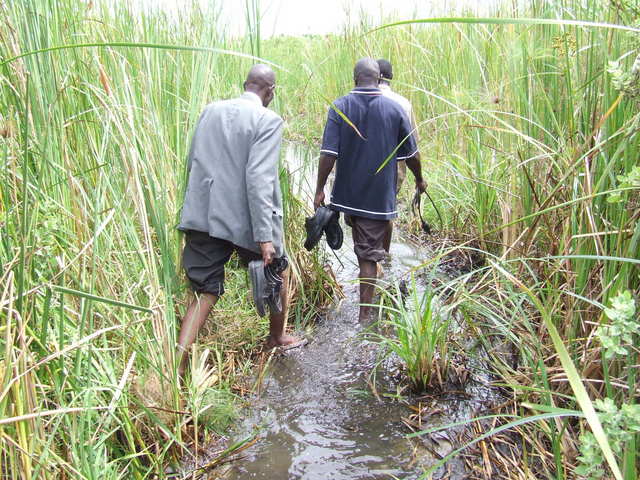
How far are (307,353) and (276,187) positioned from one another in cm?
109

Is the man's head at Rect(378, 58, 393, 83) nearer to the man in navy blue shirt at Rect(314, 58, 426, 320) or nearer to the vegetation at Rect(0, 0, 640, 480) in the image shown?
the man in navy blue shirt at Rect(314, 58, 426, 320)

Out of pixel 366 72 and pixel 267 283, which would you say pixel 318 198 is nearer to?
pixel 366 72

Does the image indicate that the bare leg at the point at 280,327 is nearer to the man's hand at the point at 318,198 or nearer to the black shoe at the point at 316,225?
the black shoe at the point at 316,225

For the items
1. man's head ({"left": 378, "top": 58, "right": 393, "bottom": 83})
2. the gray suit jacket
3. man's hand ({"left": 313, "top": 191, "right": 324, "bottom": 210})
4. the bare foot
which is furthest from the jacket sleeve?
man's head ({"left": 378, "top": 58, "right": 393, "bottom": 83})

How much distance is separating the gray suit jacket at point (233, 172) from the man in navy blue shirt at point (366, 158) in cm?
100

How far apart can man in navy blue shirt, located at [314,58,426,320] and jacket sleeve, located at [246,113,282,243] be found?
0.96 m

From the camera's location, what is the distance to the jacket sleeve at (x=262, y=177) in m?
3.04

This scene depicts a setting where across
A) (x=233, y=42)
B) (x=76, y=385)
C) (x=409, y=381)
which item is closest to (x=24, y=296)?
(x=76, y=385)

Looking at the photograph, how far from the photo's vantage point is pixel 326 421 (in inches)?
110

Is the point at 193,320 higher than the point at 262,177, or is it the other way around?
the point at 262,177

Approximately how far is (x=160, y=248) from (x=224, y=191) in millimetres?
636

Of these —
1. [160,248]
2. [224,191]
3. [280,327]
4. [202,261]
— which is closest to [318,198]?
[280,327]

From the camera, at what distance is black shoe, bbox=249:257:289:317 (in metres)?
3.16

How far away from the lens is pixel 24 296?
157 cm
